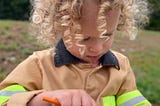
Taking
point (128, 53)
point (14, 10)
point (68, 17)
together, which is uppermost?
point (68, 17)

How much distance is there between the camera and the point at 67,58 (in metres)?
1.92

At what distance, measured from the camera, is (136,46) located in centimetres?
1055

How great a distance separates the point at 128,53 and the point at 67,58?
7.58 metres

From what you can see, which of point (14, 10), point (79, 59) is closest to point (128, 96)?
point (79, 59)

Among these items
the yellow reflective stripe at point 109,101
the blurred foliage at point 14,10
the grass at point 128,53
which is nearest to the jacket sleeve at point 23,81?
the yellow reflective stripe at point 109,101

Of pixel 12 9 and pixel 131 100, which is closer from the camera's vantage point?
pixel 131 100

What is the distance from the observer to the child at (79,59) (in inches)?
70.4

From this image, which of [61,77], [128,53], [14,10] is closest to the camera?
[61,77]

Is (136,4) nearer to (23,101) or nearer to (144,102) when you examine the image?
(144,102)

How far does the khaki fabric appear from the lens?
1.89 metres

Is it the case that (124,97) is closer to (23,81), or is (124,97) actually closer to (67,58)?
(67,58)

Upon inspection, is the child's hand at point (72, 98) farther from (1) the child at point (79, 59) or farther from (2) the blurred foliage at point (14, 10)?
(2) the blurred foliage at point (14, 10)

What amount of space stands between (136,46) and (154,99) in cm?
370

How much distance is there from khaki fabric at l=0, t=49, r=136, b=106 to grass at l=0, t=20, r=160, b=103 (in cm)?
482
